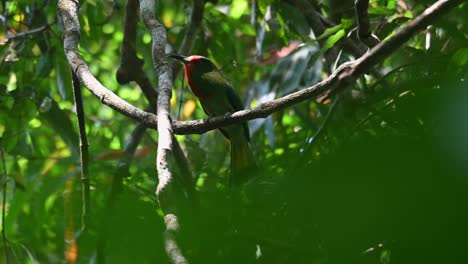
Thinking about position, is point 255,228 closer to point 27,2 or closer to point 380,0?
point 380,0

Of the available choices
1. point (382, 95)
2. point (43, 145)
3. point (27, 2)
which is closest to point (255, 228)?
point (382, 95)

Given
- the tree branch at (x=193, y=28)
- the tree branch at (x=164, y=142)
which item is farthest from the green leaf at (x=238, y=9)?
the tree branch at (x=164, y=142)

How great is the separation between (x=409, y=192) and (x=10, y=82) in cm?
458

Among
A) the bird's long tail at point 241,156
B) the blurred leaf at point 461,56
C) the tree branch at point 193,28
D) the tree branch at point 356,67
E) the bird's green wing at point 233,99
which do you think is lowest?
the tree branch at point 356,67

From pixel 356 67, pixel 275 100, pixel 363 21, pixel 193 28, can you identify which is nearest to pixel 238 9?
pixel 193 28

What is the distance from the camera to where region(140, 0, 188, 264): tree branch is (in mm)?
1231

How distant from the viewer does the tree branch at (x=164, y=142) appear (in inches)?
48.5

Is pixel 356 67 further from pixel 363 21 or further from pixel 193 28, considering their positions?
pixel 193 28

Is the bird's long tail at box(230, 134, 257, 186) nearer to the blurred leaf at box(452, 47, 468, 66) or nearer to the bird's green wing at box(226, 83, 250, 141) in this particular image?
the bird's green wing at box(226, 83, 250, 141)

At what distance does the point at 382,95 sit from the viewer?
135cm

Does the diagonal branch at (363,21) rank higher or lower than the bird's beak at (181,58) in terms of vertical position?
lower

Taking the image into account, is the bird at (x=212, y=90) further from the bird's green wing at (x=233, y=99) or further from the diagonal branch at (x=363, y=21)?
the diagonal branch at (x=363, y=21)

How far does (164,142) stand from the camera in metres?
2.25

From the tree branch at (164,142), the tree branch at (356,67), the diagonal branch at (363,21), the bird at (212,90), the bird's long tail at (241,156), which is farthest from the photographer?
the bird at (212,90)
